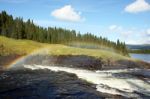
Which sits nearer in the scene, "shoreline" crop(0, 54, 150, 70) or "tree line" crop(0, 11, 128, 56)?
"shoreline" crop(0, 54, 150, 70)

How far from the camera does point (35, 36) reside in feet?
425

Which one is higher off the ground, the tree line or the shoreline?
the tree line

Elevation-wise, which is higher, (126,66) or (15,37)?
(15,37)

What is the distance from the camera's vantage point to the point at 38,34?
131125mm

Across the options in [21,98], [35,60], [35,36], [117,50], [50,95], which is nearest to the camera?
[21,98]

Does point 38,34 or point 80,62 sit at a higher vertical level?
point 38,34

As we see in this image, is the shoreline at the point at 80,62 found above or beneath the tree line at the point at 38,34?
A: beneath

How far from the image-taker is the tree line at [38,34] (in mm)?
121250

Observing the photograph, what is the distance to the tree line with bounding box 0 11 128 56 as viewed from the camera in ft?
398

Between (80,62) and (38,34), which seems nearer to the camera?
(80,62)

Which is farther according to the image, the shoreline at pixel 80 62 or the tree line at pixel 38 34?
the tree line at pixel 38 34

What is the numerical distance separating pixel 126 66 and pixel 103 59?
7.61 m

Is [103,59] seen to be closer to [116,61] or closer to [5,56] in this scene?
[116,61]

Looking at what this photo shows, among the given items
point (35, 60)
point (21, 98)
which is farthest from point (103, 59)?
point (21, 98)
